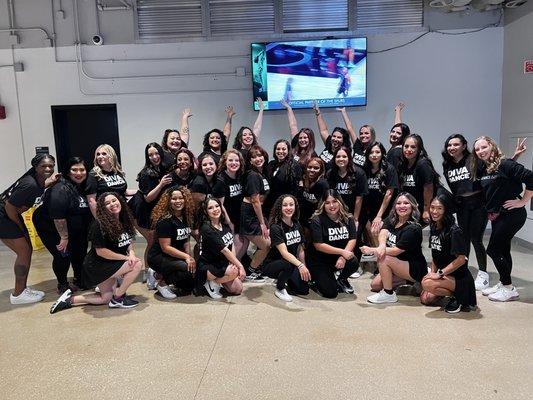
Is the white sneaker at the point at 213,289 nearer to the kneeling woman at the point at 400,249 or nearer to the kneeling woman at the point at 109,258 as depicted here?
the kneeling woman at the point at 109,258

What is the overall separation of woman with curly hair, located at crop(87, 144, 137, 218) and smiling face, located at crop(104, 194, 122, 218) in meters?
0.48

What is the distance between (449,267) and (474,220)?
0.74m

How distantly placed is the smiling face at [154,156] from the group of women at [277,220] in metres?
0.01

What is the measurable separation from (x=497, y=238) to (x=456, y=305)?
0.67 meters

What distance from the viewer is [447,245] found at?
2973mm

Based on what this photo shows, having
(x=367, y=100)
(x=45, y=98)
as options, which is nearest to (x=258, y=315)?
(x=367, y=100)

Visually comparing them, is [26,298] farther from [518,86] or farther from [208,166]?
[518,86]

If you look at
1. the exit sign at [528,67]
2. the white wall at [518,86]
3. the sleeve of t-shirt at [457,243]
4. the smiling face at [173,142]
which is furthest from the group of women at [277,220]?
the exit sign at [528,67]

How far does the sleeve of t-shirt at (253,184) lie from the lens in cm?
362

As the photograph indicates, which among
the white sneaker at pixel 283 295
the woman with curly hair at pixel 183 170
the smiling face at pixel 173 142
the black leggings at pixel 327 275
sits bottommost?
the white sneaker at pixel 283 295

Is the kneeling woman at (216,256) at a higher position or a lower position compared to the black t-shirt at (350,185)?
lower

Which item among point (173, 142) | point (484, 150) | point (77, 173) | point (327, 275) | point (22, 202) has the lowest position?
point (327, 275)

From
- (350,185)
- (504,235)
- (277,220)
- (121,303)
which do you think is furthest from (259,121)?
(504,235)

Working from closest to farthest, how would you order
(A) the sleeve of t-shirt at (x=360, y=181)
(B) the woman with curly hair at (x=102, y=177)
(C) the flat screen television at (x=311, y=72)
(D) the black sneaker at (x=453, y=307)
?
(D) the black sneaker at (x=453, y=307) → (B) the woman with curly hair at (x=102, y=177) → (A) the sleeve of t-shirt at (x=360, y=181) → (C) the flat screen television at (x=311, y=72)
